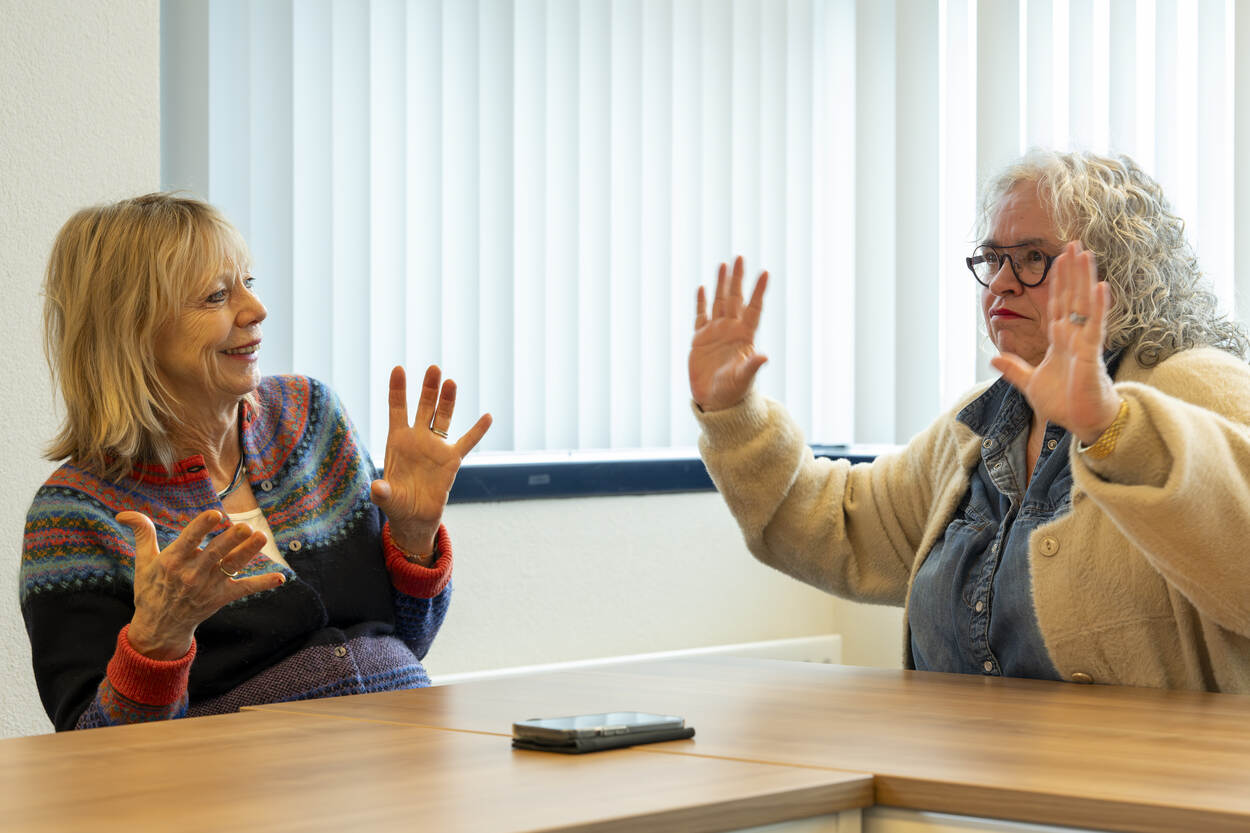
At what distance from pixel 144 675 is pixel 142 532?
0.56 ft

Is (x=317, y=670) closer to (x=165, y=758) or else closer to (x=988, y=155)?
(x=165, y=758)

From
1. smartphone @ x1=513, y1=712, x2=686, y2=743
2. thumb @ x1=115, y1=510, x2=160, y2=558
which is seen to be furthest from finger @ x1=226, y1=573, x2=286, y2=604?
smartphone @ x1=513, y1=712, x2=686, y2=743

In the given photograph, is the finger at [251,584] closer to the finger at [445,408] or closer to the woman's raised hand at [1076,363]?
the finger at [445,408]

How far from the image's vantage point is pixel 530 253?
10.2ft

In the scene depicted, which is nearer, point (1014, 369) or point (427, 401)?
point (1014, 369)

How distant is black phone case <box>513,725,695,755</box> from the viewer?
1.23 m

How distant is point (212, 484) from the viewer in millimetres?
1939

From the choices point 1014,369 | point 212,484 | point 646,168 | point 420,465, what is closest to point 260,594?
point 212,484

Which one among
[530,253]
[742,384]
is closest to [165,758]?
[742,384]

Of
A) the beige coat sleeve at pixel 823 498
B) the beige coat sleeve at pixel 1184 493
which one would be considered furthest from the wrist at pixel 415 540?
the beige coat sleeve at pixel 1184 493

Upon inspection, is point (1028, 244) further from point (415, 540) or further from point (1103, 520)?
point (415, 540)

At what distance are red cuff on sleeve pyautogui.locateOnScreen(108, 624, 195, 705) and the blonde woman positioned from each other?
0.05 m

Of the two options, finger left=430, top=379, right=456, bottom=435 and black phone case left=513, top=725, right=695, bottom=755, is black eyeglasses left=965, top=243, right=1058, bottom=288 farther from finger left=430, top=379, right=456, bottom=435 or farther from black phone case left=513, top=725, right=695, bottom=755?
Result: black phone case left=513, top=725, right=695, bottom=755

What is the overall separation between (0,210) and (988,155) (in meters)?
2.11
